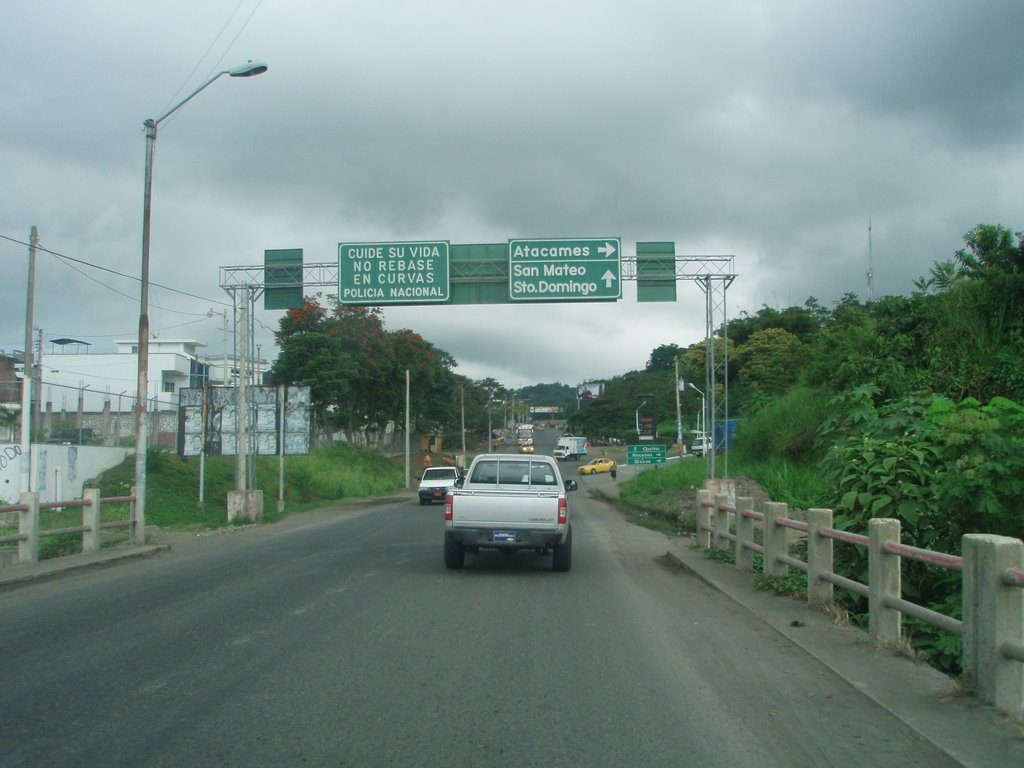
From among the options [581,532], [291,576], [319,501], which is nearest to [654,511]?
[581,532]

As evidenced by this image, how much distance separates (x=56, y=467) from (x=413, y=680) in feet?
75.1

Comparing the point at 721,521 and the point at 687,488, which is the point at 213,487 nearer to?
the point at 687,488

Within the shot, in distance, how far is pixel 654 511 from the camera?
32781 mm

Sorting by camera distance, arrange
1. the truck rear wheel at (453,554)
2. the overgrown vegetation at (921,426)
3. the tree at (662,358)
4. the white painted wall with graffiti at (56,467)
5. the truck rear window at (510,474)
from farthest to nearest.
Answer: the tree at (662,358), the white painted wall with graffiti at (56,467), the truck rear window at (510,474), the truck rear wheel at (453,554), the overgrown vegetation at (921,426)

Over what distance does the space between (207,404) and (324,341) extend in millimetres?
15617

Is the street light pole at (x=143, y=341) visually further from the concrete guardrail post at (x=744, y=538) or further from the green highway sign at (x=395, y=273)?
the concrete guardrail post at (x=744, y=538)

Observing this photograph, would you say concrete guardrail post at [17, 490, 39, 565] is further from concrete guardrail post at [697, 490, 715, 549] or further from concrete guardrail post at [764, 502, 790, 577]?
concrete guardrail post at [697, 490, 715, 549]

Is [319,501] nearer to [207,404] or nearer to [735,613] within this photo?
[207,404]

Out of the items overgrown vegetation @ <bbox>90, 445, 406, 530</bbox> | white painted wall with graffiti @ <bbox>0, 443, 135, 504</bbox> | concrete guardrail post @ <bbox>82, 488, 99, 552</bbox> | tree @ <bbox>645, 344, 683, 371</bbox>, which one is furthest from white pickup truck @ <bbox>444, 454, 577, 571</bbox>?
tree @ <bbox>645, 344, 683, 371</bbox>

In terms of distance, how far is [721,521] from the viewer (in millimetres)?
15805

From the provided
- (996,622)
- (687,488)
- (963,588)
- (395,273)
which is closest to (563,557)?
(963,588)

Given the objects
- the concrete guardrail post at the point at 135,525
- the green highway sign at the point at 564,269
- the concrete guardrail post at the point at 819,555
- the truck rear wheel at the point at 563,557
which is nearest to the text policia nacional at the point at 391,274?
the green highway sign at the point at 564,269

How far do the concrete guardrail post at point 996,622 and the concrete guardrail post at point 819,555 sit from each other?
3.65m

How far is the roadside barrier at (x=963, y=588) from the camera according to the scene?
5.93 m
